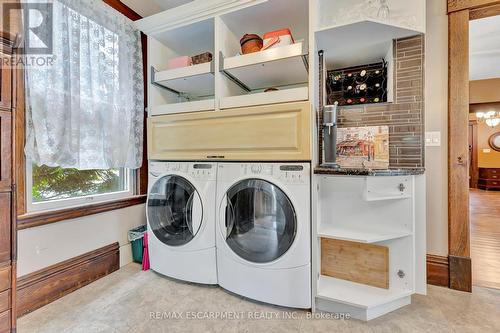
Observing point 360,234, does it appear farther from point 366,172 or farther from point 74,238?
point 74,238

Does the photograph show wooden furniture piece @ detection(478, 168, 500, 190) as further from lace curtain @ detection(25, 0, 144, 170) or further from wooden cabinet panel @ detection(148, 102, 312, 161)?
lace curtain @ detection(25, 0, 144, 170)

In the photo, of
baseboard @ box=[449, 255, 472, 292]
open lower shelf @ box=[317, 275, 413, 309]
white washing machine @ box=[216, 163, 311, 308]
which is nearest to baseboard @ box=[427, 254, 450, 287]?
baseboard @ box=[449, 255, 472, 292]

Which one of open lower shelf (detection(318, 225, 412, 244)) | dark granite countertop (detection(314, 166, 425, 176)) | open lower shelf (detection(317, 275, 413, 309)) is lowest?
open lower shelf (detection(317, 275, 413, 309))

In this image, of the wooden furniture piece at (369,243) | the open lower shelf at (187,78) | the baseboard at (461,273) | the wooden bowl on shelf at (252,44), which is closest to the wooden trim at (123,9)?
the open lower shelf at (187,78)

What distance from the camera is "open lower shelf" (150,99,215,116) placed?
196 cm

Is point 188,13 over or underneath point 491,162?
over

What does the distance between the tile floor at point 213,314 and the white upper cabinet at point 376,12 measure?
1989 millimetres

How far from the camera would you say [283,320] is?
154 cm

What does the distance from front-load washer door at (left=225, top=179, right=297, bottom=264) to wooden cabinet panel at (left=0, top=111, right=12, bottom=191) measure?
1231 millimetres

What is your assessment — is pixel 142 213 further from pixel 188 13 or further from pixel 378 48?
pixel 378 48

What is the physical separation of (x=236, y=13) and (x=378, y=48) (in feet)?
3.89

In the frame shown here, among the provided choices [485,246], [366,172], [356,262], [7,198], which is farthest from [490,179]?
[7,198]

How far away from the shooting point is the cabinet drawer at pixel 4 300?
3.74 ft

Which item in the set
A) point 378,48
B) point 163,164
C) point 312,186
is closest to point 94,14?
point 163,164
